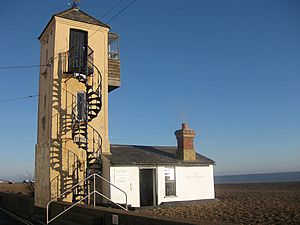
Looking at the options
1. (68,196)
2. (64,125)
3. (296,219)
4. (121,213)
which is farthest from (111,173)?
(296,219)

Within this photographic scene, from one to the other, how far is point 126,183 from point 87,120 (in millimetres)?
3733

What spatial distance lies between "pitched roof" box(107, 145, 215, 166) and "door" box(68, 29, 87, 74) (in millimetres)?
4878

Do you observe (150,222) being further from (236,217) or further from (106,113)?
(106,113)

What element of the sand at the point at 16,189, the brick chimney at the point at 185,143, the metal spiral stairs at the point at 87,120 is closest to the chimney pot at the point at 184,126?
the brick chimney at the point at 185,143

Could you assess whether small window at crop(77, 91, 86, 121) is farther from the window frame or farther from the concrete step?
the concrete step

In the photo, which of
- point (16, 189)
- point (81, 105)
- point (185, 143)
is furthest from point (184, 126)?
point (16, 189)

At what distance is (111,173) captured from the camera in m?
16.6

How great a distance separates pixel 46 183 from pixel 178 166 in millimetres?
7095

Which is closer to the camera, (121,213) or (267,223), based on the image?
(121,213)

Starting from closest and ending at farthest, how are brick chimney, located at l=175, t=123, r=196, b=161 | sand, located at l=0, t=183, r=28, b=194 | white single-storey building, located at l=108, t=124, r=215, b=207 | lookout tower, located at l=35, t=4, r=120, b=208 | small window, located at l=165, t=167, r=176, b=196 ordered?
1. lookout tower, located at l=35, t=4, r=120, b=208
2. white single-storey building, located at l=108, t=124, r=215, b=207
3. small window, located at l=165, t=167, r=176, b=196
4. brick chimney, located at l=175, t=123, r=196, b=161
5. sand, located at l=0, t=183, r=28, b=194

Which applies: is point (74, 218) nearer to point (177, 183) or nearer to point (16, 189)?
point (177, 183)

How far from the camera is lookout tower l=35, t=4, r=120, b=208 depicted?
16312 millimetres

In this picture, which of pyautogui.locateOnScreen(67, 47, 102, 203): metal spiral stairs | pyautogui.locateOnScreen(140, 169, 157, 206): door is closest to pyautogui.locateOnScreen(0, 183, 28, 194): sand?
pyautogui.locateOnScreen(140, 169, 157, 206): door

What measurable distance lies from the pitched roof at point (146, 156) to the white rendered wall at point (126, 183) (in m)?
0.41
